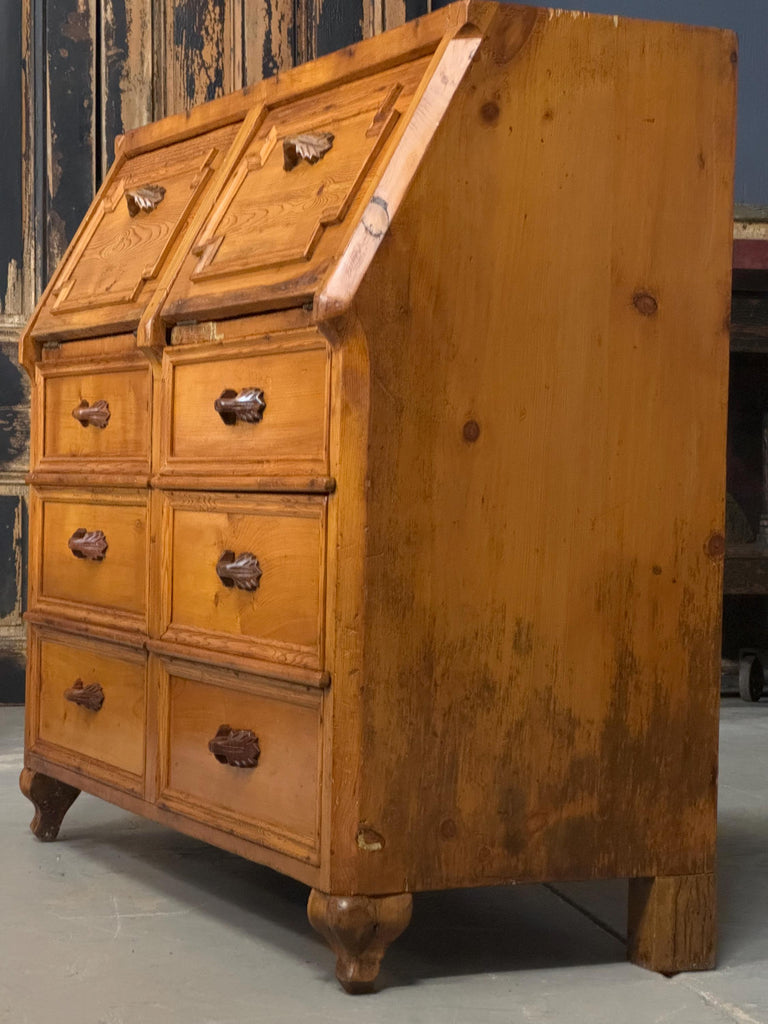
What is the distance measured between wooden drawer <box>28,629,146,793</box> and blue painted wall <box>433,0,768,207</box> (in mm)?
3672

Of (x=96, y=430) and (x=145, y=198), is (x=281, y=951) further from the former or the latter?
(x=145, y=198)

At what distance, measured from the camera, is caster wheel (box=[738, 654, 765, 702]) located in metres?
5.55

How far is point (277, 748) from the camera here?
235cm

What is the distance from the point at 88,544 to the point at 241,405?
695 mm

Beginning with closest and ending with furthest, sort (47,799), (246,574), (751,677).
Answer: (246,574), (47,799), (751,677)

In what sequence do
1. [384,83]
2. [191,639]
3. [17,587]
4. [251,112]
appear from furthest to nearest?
1. [17,587]
2. [251,112]
3. [191,639]
4. [384,83]

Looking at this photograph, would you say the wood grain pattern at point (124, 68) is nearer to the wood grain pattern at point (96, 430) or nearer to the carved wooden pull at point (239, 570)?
the wood grain pattern at point (96, 430)

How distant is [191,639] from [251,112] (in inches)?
38.7

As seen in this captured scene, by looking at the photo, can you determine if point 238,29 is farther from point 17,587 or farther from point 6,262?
point 17,587

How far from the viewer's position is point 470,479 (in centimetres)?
223

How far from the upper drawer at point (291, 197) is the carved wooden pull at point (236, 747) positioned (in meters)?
0.69

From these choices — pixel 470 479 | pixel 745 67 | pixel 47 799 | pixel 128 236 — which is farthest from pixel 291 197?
pixel 745 67

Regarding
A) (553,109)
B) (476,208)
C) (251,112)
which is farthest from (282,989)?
(251,112)

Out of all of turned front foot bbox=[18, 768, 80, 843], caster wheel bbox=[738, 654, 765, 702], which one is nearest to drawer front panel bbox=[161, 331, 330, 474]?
turned front foot bbox=[18, 768, 80, 843]
